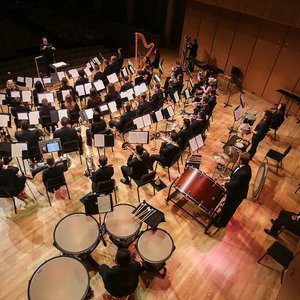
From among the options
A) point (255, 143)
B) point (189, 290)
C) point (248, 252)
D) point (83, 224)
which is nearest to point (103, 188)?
point (83, 224)

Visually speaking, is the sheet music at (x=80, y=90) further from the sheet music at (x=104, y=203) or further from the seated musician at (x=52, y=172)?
the sheet music at (x=104, y=203)

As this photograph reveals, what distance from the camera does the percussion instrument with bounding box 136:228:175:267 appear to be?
450 cm

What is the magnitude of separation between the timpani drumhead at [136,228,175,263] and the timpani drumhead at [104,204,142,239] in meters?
0.22

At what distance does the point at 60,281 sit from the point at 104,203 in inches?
52.4

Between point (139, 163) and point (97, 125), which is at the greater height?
point (139, 163)

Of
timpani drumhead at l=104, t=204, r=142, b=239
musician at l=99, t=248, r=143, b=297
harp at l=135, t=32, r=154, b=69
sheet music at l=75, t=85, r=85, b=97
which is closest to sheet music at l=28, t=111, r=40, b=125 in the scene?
sheet music at l=75, t=85, r=85, b=97

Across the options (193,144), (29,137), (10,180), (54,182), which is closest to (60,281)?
(54,182)

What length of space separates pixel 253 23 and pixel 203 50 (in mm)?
3338

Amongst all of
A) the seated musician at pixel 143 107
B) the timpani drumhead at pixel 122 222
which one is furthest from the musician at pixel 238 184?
the seated musician at pixel 143 107

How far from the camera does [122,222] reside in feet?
15.9

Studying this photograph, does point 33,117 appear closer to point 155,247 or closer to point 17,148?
point 17,148

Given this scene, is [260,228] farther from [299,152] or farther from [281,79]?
[281,79]

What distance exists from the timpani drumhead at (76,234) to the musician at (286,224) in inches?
155

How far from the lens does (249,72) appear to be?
12922mm
